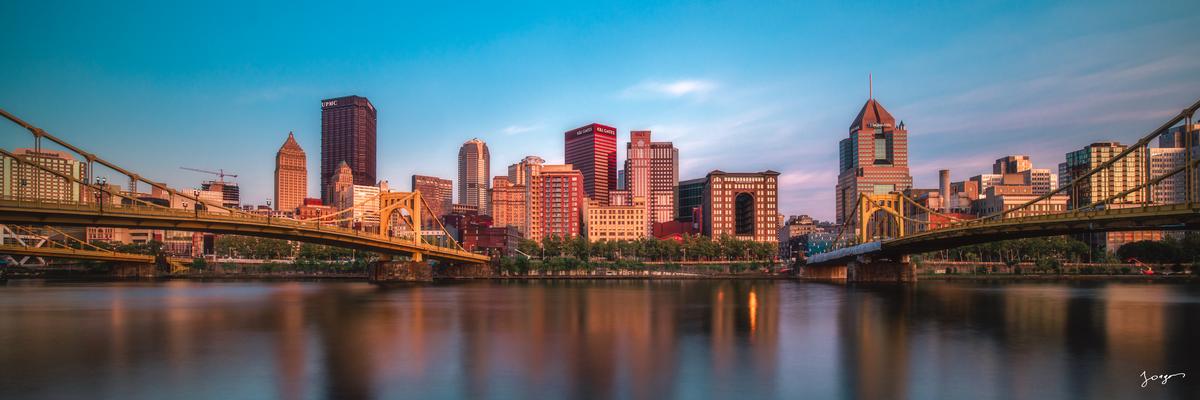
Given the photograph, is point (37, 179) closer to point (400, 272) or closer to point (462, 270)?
point (400, 272)

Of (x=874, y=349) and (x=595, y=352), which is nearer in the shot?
(x=595, y=352)

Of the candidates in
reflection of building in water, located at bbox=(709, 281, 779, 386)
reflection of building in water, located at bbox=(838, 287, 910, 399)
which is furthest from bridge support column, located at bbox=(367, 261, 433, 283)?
reflection of building in water, located at bbox=(838, 287, 910, 399)

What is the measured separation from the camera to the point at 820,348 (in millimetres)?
28469

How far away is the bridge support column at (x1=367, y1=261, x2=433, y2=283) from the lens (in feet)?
297

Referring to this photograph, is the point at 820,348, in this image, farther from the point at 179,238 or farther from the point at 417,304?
the point at 179,238

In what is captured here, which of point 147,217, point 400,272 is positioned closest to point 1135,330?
point 147,217

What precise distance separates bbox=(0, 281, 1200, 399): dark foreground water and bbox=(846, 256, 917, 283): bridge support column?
1564 inches

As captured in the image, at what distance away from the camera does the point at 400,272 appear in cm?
9119

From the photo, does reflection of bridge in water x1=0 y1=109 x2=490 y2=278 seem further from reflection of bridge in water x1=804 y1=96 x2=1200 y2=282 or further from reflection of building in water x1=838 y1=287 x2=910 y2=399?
reflection of bridge in water x1=804 y1=96 x2=1200 y2=282

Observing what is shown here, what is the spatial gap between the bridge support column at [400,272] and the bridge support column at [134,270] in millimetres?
46669

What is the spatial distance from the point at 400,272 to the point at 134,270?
5180cm

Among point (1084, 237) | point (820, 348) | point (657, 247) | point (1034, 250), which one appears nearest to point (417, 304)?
point (820, 348)

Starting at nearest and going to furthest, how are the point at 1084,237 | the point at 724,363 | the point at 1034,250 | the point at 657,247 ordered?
1. the point at 724,363
2. the point at 1034,250
3. the point at 657,247
4. the point at 1084,237

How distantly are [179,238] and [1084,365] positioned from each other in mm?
199725
